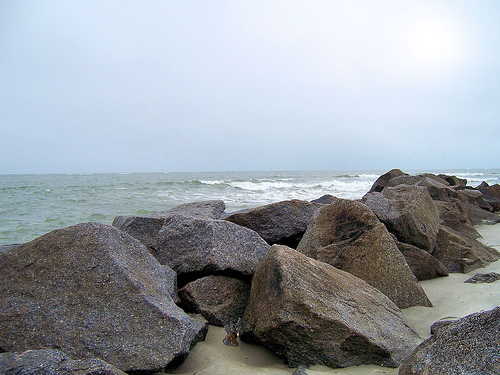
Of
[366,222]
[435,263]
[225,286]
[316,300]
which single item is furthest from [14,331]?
[435,263]

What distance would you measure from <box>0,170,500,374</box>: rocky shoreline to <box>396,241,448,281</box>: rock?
0.85m

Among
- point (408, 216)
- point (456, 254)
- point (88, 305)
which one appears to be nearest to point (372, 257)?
point (408, 216)

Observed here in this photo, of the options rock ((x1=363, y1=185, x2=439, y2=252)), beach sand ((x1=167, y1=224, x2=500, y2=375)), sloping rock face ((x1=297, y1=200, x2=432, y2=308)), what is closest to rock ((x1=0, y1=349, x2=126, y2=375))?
beach sand ((x1=167, y1=224, x2=500, y2=375))

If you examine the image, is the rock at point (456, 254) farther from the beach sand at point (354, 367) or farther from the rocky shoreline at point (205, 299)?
the rocky shoreline at point (205, 299)

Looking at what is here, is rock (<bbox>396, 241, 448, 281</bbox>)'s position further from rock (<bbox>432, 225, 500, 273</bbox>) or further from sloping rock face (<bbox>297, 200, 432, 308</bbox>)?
sloping rock face (<bbox>297, 200, 432, 308</bbox>)

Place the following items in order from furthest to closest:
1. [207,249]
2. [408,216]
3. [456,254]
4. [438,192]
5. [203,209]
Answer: [438,192], [203,209], [456,254], [408,216], [207,249]

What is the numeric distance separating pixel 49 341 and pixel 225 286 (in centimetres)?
152

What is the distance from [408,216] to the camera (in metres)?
4.84

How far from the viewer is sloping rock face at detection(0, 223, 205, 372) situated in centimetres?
221

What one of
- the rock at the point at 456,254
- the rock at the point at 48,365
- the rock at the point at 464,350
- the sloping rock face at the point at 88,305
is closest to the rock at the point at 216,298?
the sloping rock face at the point at 88,305

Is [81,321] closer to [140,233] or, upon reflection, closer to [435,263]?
[140,233]

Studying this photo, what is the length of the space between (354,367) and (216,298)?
4.21 feet

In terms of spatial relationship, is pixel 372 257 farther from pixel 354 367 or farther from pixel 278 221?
pixel 278 221

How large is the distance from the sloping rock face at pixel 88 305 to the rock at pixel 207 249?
31.9 inches
